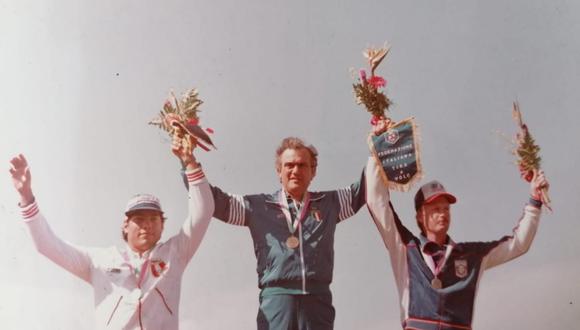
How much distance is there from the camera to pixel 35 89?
452 centimetres

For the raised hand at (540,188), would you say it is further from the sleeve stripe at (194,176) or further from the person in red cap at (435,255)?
the sleeve stripe at (194,176)

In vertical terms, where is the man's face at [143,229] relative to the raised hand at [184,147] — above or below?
below

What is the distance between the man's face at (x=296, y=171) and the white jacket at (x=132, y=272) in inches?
19.5

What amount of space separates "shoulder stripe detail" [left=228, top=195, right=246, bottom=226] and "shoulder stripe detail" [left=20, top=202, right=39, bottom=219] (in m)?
1.17

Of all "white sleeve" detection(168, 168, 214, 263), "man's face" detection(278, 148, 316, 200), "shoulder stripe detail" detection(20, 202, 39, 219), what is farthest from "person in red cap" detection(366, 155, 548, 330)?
"shoulder stripe detail" detection(20, 202, 39, 219)

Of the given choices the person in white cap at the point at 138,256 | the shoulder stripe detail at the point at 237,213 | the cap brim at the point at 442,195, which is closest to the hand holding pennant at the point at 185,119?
the person in white cap at the point at 138,256

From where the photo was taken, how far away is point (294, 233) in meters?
4.25

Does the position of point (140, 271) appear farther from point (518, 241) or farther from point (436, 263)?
point (518, 241)

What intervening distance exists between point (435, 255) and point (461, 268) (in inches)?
7.6

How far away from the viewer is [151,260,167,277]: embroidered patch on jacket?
4.16m

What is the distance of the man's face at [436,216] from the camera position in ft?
14.6

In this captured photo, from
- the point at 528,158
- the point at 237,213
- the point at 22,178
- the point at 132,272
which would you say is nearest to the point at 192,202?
the point at 237,213

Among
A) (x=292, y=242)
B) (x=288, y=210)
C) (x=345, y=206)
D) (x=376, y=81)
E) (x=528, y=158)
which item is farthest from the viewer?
(x=528, y=158)

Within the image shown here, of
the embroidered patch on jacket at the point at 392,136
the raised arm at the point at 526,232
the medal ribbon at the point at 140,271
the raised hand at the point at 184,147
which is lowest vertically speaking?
the medal ribbon at the point at 140,271
